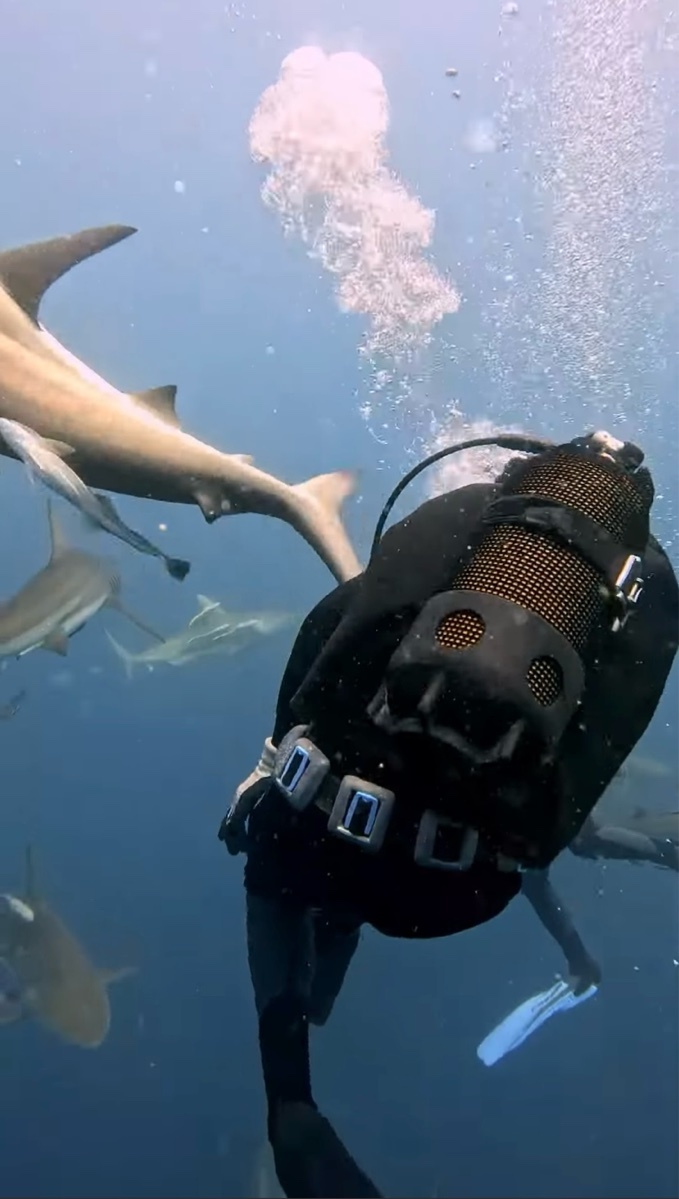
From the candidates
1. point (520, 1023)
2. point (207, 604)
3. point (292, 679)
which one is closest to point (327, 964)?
point (292, 679)

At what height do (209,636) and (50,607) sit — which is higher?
(50,607)

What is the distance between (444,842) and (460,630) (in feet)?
1.87

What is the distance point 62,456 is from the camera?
4020mm

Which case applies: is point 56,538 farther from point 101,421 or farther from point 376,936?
point 376,936

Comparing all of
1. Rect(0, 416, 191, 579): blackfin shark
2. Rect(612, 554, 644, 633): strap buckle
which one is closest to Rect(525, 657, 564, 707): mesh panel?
Rect(612, 554, 644, 633): strap buckle

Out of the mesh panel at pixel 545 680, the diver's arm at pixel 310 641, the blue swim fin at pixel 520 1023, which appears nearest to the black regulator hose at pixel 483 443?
Answer: the diver's arm at pixel 310 641

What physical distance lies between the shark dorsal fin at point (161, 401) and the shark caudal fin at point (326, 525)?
0.73 meters

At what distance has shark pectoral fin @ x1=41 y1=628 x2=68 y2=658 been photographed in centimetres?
698

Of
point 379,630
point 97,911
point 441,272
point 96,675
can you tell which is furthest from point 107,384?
point 96,675

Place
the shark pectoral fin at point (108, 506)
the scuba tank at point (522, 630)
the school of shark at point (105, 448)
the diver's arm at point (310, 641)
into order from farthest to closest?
the school of shark at point (105, 448) → the shark pectoral fin at point (108, 506) → the diver's arm at point (310, 641) → the scuba tank at point (522, 630)

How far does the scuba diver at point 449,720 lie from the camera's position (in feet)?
6.13

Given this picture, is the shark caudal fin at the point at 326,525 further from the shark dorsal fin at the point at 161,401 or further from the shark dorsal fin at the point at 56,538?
the shark dorsal fin at the point at 56,538

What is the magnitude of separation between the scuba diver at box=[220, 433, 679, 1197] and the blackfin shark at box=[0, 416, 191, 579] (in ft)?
2.30

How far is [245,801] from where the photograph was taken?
286 cm
